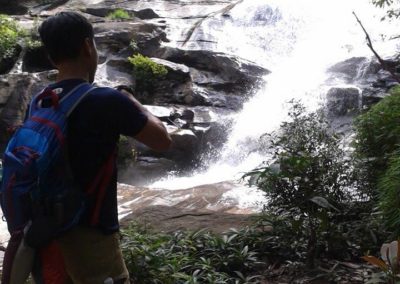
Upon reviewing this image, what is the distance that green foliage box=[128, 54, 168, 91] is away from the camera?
13.6m

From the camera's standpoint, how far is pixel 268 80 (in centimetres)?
1473

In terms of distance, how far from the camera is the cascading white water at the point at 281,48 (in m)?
12.2

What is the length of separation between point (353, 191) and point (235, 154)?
25.5 ft

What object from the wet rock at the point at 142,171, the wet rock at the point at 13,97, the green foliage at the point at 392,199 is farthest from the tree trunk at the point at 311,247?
the wet rock at the point at 13,97

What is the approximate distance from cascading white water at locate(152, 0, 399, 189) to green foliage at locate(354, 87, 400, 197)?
6258 mm

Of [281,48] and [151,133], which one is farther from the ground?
[151,133]

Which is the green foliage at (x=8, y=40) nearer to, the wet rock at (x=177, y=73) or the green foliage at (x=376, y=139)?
the wet rock at (x=177, y=73)

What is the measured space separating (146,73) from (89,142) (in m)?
11.9

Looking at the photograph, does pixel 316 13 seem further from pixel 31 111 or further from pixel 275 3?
pixel 31 111

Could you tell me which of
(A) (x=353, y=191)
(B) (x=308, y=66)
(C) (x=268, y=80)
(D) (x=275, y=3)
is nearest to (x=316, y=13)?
(D) (x=275, y=3)

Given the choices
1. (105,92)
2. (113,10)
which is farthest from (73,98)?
(113,10)

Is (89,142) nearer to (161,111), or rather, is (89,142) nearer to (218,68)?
(161,111)

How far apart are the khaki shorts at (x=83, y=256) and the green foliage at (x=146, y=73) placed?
11.7m

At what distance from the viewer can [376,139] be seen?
4.56 meters
